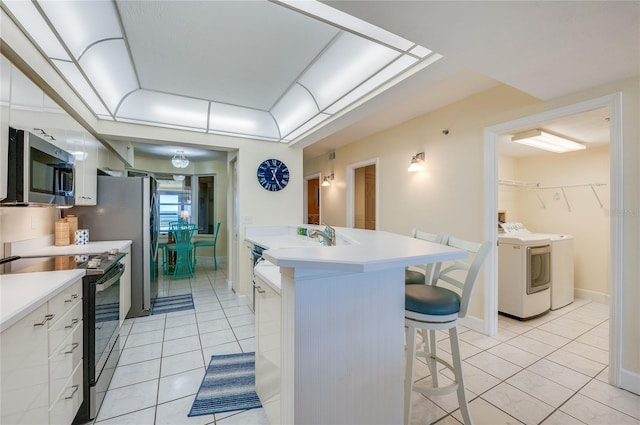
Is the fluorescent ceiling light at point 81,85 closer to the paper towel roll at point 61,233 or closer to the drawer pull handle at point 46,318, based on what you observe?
the paper towel roll at point 61,233

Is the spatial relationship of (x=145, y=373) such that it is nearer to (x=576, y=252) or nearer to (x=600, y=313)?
→ (x=600, y=313)

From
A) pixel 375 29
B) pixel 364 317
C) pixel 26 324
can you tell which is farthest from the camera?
pixel 375 29

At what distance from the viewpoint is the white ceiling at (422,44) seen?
51.1 inches

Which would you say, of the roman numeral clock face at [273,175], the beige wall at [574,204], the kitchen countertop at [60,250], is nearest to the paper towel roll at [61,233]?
the kitchen countertop at [60,250]

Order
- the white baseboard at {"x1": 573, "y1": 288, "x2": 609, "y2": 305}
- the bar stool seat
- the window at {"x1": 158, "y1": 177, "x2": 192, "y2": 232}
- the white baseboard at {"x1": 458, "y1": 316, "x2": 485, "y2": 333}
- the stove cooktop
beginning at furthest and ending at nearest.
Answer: the window at {"x1": 158, "y1": 177, "x2": 192, "y2": 232} < the white baseboard at {"x1": 573, "y1": 288, "x2": 609, "y2": 305} < the white baseboard at {"x1": 458, "y1": 316, "x2": 485, "y2": 333} < the stove cooktop < the bar stool seat

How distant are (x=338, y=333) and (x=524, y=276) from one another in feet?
9.72

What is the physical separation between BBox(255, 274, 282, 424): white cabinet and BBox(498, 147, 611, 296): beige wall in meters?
4.28

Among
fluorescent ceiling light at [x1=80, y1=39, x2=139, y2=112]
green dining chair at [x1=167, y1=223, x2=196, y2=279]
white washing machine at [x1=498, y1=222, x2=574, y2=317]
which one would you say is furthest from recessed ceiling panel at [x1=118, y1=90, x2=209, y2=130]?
white washing machine at [x1=498, y1=222, x2=574, y2=317]

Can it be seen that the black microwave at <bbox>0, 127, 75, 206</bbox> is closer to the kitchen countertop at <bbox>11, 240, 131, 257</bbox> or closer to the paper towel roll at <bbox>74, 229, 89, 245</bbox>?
the kitchen countertop at <bbox>11, 240, 131, 257</bbox>

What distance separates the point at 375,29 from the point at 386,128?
258 cm

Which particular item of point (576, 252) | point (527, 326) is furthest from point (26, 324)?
point (576, 252)

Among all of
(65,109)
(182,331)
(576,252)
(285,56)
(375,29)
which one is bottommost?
(182,331)

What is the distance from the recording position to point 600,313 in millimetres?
3330

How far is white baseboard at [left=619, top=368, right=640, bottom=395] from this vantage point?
6.22 feet
